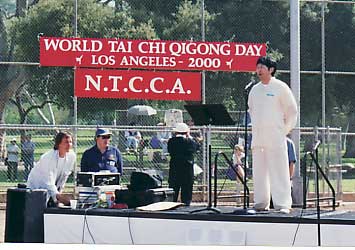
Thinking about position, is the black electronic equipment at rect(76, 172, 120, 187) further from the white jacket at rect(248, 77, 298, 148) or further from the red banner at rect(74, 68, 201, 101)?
the red banner at rect(74, 68, 201, 101)

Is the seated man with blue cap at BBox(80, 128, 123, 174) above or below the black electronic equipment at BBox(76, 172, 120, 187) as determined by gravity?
above

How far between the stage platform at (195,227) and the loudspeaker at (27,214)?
0.38 ft

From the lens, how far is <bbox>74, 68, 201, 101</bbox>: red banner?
68.9 feet

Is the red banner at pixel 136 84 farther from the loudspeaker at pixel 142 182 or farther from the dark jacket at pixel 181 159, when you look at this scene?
the loudspeaker at pixel 142 182

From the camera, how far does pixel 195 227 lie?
36.3ft

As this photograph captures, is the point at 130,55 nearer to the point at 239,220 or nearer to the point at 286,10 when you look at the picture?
the point at 286,10

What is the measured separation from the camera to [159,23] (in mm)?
25031

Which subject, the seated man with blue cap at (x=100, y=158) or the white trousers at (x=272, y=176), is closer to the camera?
the white trousers at (x=272, y=176)

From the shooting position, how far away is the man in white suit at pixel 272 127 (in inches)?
456

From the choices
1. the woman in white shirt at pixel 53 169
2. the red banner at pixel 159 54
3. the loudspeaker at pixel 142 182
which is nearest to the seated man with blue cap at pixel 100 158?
the loudspeaker at pixel 142 182

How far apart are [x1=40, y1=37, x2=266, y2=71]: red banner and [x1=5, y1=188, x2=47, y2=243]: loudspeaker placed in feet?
30.8

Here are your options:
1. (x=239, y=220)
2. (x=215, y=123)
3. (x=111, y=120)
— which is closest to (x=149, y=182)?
(x=215, y=123)

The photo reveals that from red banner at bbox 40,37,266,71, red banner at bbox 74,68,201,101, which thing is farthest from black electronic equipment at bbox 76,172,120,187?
red banner at bbox 40,37,266,71

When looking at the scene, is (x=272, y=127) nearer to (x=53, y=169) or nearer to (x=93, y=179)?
(x=93, y=179)
